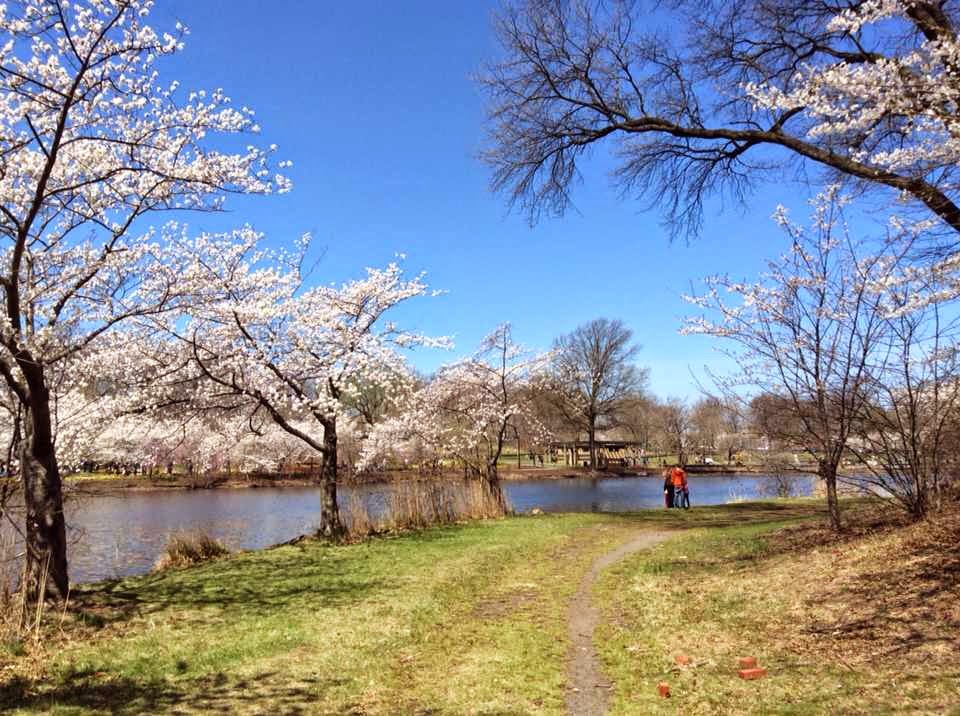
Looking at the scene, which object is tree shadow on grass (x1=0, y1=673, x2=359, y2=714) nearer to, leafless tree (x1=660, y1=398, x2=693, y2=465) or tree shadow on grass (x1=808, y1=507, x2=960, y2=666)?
tree shadow on grass (x1=808, y1=507, x2=960, y2=666)

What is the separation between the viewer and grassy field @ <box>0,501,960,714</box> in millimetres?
4348

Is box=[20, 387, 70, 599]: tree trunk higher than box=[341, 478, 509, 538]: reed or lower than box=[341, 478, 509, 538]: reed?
higher

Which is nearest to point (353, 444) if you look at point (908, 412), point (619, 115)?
point (619, 115)

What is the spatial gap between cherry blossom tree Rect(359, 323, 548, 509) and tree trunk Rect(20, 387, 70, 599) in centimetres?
954

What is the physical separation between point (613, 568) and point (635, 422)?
5536 centimetres

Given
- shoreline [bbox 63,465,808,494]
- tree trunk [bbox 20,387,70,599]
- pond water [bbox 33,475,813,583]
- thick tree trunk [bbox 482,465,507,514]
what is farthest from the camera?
shoreline [bbox 63,465,808,494]

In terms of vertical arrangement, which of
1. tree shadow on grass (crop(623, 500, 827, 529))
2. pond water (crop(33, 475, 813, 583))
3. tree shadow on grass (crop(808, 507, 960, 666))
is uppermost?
tree shadow on grass (crop(808, 507, 960, 666))

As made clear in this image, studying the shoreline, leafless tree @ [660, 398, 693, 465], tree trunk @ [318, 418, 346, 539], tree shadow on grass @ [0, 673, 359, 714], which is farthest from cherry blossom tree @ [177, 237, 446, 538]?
leafless tree @ [660, 398, 693, 465]

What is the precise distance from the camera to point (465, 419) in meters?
18.1

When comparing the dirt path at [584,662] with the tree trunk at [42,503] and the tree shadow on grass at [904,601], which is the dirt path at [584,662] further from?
the tree trunk at [42,503]

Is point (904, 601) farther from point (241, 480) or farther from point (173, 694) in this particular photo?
point (241, 480)

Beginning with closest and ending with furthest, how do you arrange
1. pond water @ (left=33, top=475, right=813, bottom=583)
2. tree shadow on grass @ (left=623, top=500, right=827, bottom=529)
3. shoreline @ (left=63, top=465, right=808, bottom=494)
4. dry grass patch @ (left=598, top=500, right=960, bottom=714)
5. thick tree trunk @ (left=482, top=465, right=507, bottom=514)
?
dry grass patch @ (left=598, top=500, right=960, bottom=714), tree shadow on grass @ (left=623, top=500, right=827, bottom=529), pond water @ (left=33, top=475, right=813, bottom=583), thick tree trunk @ (left=482, top=465, right=507, bottom=514), shoreline @ (left=63, top=465, right=808, bottom=494)

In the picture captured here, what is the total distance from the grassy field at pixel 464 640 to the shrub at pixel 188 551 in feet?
4.26

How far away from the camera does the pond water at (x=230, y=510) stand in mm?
15164
